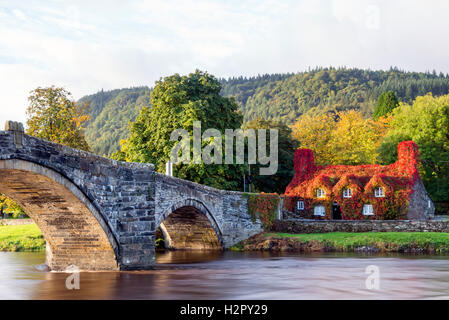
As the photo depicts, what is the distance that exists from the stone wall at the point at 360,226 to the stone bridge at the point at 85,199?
1157cm

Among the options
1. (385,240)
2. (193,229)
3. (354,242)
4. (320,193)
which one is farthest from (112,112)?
(385,240)

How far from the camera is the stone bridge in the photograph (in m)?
14.5

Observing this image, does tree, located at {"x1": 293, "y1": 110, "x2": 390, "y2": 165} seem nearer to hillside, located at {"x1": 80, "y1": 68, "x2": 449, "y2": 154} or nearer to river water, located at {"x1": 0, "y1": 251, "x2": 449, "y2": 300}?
river water, located at {"x1": 0, "y1": 251, "x2": 449, "y2": 300}

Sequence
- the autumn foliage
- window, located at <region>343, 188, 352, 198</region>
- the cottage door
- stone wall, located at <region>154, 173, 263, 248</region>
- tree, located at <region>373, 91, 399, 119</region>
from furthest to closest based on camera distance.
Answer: tree, located at <region>373, 91, 399, 119</region> < the cottage door < window, located at <region>343, 188, 352, 198</region> < the autumn foliage < stone wall, located at <region>154, 173, 263, 248</region>

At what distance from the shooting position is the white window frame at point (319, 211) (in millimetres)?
38031

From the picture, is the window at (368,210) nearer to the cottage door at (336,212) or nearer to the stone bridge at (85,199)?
the cottage door at (336,212)

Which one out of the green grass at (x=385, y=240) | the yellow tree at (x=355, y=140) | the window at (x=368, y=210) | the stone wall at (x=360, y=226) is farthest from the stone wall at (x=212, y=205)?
the yellow tree at (x=355, y=140)

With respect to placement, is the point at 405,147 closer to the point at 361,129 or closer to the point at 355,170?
the point at 355,170

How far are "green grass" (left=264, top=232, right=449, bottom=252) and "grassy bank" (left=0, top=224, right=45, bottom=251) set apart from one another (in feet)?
46.6

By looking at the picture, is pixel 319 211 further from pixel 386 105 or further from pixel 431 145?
pixel 386 105

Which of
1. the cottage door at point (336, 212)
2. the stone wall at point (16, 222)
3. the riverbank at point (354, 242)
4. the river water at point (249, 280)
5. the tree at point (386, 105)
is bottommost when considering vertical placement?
the river water at point (249, 280)

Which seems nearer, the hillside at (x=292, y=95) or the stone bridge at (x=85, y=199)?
the stone bridge at (x=85, y=199)

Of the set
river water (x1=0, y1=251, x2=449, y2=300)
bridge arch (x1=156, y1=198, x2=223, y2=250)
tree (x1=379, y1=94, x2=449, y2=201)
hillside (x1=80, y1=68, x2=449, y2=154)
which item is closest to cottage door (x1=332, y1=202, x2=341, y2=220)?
tree (x1=379, y1=94, x2=449, y2=201)

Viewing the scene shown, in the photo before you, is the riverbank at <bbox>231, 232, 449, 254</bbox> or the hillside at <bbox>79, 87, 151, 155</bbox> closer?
the riverbank at <bbox>231, 232, 449, 254</bbox>
